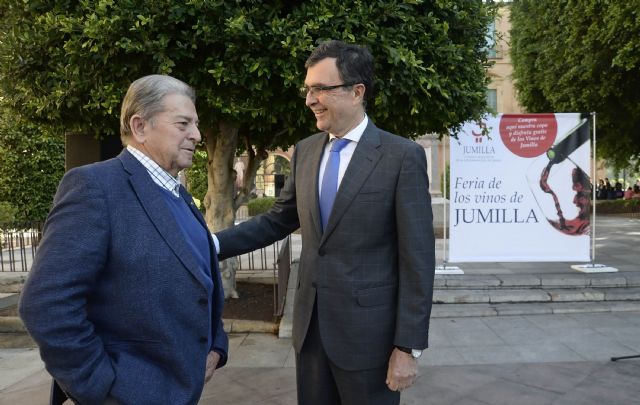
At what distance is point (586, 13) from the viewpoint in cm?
1199

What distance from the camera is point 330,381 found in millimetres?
2295

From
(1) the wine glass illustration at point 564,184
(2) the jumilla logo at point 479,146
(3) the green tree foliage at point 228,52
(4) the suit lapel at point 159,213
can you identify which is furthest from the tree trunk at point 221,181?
(4) the suit lapel at point 159,213

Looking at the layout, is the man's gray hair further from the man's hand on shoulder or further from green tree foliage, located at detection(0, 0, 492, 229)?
green tree foliage, located at detection(0, 0, 492, 229)

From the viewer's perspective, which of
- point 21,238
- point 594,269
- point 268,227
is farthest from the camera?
point 21,238

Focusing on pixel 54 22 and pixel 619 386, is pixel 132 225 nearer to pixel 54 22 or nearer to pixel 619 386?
pixel 54 22

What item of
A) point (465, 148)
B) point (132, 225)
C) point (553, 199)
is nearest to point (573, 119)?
point (553, 199)

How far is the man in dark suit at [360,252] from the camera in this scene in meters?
2.08

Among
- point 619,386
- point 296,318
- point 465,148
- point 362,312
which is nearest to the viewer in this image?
point 362,312

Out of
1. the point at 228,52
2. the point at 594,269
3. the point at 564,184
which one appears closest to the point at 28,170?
the point at 228,52

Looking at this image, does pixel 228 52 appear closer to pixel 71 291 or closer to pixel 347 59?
pixel 347 59

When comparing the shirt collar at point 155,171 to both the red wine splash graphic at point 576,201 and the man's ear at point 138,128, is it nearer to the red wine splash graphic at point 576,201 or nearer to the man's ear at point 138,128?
the man's ear at point 138,128

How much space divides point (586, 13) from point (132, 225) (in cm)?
1333

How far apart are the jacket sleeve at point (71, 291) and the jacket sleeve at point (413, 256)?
113cm

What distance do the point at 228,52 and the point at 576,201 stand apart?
5.77 metres
